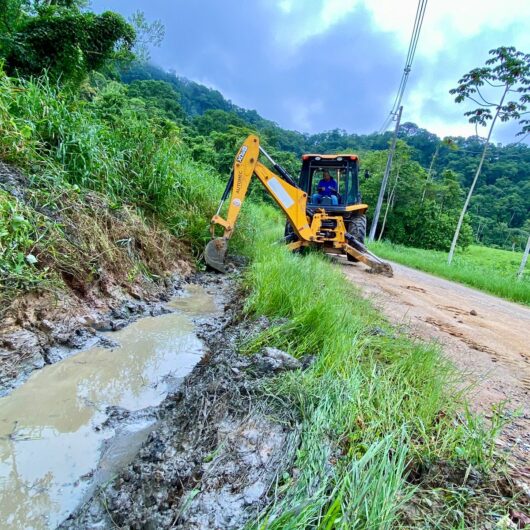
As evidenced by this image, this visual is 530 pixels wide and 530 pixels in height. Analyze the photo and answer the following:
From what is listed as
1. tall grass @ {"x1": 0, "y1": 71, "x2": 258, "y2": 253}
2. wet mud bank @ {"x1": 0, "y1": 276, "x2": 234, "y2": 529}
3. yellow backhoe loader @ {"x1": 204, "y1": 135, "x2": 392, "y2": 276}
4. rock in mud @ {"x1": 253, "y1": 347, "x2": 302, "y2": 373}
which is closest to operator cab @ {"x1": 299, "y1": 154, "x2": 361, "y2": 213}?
yellow backhoe loader @ {"x1": 204, "y1": 135, "x2": 392, "y2": 276}

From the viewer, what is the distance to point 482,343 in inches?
139

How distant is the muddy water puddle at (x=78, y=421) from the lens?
137 centimetres

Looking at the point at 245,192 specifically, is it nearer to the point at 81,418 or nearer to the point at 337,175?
the point at 337,175

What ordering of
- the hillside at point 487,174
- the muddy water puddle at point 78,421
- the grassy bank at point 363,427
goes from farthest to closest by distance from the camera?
the hillside at point 487,174 < the muddy water puddle at point 78,421 < the grassy bank at point 363,427

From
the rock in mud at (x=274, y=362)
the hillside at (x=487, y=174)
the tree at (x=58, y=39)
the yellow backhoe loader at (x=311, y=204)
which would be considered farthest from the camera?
the hillside at (x=487, y=174)

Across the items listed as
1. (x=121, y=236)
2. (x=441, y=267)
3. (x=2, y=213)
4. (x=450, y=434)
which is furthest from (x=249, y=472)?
(x=441, y=267)

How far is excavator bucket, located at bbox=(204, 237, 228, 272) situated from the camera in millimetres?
5262

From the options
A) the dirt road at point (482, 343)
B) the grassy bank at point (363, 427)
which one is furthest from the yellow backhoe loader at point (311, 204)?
the grassy bank at point (363, 427)

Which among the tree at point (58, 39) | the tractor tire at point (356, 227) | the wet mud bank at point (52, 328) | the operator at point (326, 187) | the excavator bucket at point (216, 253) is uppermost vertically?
the tree at point (58, 39)

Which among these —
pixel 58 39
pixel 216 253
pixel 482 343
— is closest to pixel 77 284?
pixel 216 253

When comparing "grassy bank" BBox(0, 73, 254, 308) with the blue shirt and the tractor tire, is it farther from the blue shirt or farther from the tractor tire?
the tractor tire

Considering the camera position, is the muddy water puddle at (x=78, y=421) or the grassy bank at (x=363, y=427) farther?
the muddy water puddle at (x=78, y=421)

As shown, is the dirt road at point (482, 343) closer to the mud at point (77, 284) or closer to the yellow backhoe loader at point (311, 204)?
the yellow backhoe loader at point (311, 204)

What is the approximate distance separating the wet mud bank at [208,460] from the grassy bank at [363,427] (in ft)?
0.33
